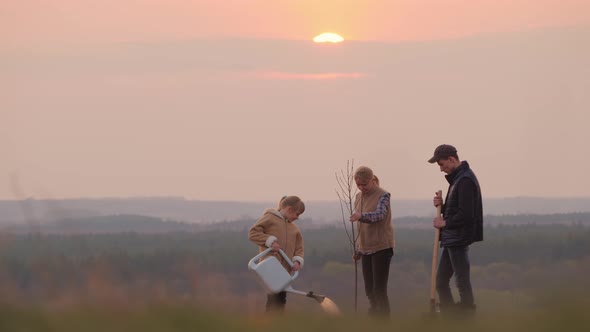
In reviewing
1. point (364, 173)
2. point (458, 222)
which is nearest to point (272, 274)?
point (364, 173)

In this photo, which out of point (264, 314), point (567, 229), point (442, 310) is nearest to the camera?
point (264, 314)

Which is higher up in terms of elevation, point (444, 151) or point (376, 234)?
point (444, 151)

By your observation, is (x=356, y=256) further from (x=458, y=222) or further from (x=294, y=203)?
(x=458, y=222)

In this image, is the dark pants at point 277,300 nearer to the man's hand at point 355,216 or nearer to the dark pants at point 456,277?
the man's hand at point 355,216

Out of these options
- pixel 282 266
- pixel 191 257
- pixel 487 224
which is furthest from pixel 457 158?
pixel 487 224

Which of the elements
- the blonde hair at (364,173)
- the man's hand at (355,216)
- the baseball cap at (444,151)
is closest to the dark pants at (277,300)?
the man's hand at (355,216)

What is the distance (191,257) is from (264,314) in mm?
1125

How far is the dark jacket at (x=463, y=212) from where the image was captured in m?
12.4

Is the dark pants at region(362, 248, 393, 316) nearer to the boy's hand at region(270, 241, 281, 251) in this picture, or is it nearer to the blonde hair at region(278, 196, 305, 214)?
→ the blonde hair at region(278, 196, 305, 214)

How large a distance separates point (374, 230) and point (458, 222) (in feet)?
3.71

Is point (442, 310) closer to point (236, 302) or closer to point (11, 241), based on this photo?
point (236, 302)

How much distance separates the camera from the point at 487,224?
11194 centimetres

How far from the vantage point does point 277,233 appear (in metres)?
12.6

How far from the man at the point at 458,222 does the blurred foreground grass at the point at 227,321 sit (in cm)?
332
